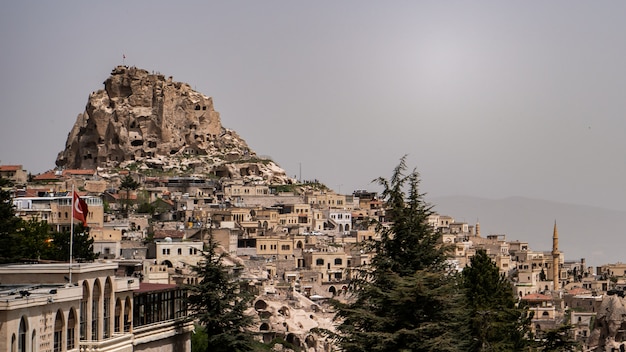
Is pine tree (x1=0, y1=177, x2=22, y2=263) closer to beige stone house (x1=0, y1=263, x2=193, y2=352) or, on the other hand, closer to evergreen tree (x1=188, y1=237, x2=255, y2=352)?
evergreen tree (x1=188, y1=237, x2=255, y2=352)

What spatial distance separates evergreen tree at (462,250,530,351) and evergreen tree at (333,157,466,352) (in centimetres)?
111

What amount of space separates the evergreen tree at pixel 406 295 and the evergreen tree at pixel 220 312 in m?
5.51

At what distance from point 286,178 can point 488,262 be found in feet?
312

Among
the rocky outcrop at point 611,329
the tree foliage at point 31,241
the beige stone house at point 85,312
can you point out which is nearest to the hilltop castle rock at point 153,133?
the tree foliage at point 31,241

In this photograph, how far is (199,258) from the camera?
80.2m

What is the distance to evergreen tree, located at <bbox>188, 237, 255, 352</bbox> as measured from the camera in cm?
4412

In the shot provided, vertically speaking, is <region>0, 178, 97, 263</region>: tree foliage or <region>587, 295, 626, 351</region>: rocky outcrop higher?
<region>0, 178, 97, 263</region>: tree foliage

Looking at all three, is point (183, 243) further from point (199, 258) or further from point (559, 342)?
point (559, 342)

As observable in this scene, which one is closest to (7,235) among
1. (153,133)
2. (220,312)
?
(220,312)

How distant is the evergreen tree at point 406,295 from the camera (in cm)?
3644

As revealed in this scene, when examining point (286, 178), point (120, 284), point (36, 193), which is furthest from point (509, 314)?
point (286, 178)

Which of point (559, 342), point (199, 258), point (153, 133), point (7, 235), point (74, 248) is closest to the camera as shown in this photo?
point (559, 342)

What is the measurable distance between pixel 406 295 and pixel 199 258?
44.8 m

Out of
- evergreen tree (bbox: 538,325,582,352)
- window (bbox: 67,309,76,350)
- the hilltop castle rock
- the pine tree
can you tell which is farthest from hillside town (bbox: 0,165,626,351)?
the hilltop castle rock
